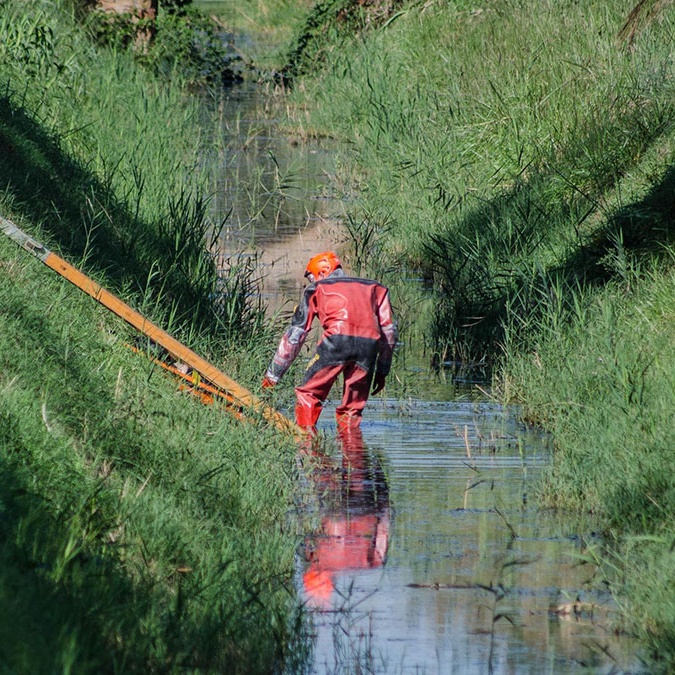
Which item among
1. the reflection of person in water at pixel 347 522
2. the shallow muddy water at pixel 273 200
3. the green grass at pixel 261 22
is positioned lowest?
the reflection of person in water at pixel 347 522

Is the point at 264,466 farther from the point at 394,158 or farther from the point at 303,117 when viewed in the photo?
the point at 303,117

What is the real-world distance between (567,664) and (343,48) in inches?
896

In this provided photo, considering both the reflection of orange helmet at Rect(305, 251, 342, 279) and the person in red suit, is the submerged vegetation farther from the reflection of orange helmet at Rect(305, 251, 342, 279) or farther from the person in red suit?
the reflection of orange helmet at Rect(305, 251, 342, 279)

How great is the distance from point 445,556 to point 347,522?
80 centimetres

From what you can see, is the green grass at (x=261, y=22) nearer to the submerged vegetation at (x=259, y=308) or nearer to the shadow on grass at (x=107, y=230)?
the submerged vegetation at (x=259, y=308)

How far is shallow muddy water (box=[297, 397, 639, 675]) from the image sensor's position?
585cm

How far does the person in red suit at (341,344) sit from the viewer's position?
10398 millimetres

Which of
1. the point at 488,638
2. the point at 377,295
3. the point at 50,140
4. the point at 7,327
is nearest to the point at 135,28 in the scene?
the point at 50,140

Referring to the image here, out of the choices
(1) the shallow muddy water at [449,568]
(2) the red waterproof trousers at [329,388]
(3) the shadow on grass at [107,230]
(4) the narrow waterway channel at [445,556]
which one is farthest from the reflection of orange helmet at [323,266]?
(1) the shallow muddy water at [449,568]

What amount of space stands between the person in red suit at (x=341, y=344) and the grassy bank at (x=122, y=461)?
19.5 inches

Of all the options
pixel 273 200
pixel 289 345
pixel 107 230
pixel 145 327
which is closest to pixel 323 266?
pixel 289 345

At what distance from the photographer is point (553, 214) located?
1452 centimetres

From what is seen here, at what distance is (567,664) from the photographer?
18.8ft

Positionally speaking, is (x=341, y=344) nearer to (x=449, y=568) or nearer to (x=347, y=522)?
(x=347, y=522)
